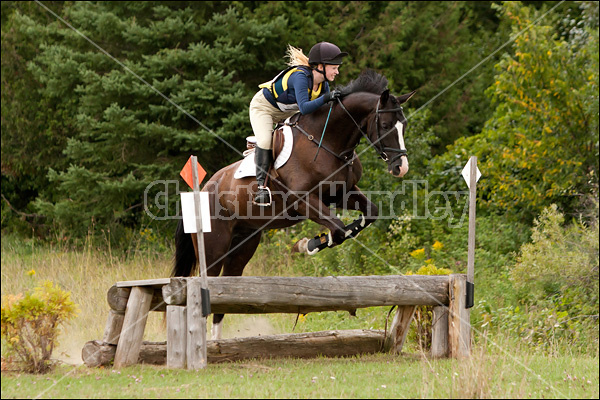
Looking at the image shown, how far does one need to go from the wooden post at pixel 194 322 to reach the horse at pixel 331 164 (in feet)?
4.00

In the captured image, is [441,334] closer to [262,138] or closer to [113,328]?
[262,138]

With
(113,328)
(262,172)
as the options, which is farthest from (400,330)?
(113,328)

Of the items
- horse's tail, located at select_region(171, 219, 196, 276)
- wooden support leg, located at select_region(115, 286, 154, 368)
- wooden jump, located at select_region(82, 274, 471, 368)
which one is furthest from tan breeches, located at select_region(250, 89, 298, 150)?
wooden support leg, located at select_region(115, 286, 154, 368)

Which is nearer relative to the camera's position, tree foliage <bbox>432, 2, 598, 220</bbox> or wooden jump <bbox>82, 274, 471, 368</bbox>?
wooden jump <bbox>82, 274, 471, 368</bbox>

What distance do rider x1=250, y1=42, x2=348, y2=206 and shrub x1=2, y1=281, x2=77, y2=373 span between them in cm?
211

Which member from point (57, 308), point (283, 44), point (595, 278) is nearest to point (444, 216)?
point (595, 278)

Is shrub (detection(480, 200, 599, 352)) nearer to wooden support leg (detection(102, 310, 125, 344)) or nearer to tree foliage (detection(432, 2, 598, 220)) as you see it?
tree foliage (detection(432, 2, 598, 220))

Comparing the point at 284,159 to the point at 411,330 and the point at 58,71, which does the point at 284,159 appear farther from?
the point at 58,71

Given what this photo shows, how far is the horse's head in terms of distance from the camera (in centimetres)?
605

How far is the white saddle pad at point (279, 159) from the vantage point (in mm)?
6609

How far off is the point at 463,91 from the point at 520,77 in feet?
18.6

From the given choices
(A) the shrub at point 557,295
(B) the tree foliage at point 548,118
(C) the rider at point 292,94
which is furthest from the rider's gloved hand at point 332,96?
(B) the tree foliage at point 548,118

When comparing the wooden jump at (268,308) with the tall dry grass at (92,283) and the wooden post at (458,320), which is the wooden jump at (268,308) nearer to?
the wooden post at (458,320)

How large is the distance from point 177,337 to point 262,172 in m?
1.84
